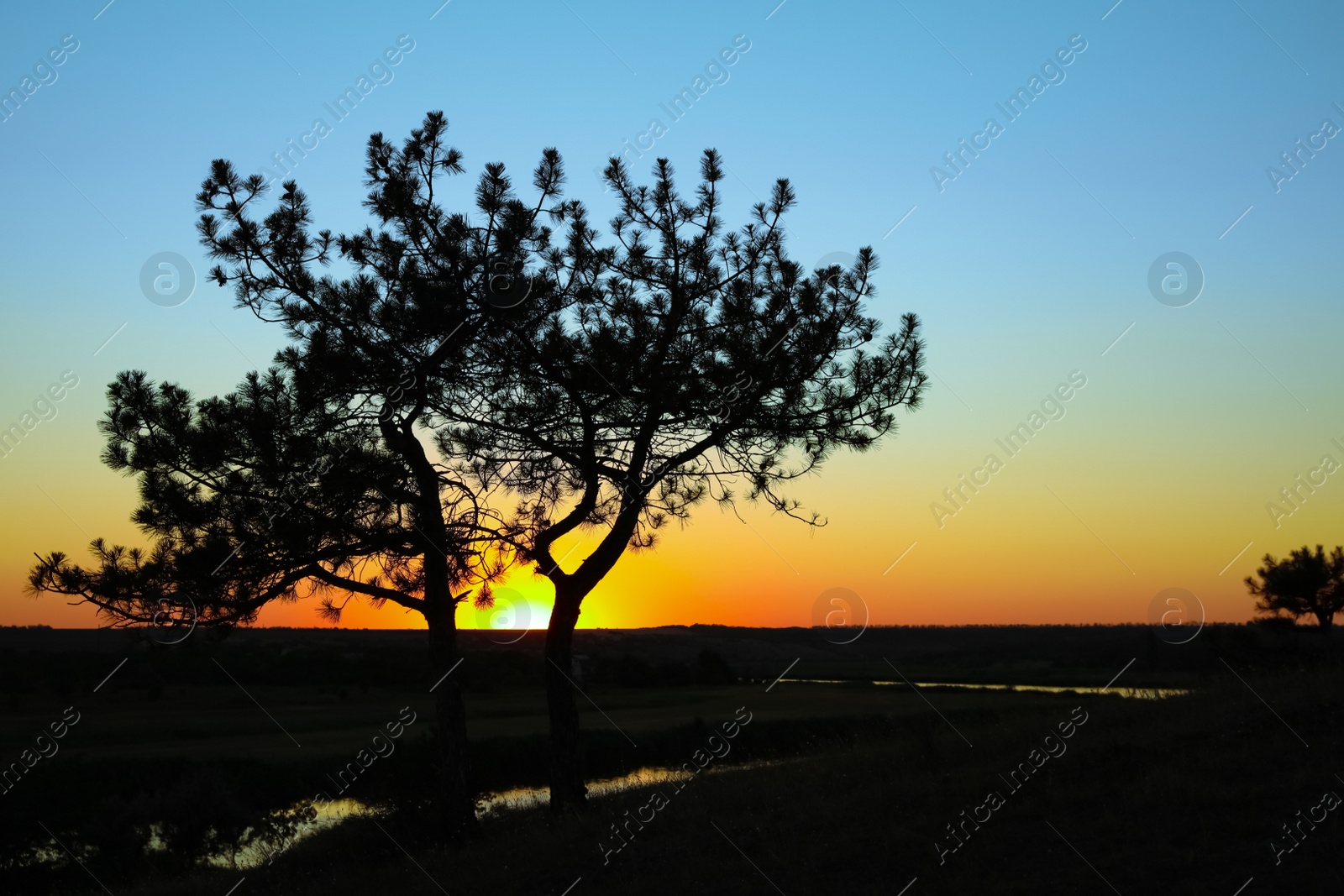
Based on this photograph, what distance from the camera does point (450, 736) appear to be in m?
11.8

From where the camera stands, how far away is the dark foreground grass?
24.5 ft

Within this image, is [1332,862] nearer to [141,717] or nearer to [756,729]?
[756,729]

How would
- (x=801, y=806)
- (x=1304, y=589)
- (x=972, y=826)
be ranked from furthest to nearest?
(x=1304, y=589)
(x=801, y=806)
(x=972, y=826)

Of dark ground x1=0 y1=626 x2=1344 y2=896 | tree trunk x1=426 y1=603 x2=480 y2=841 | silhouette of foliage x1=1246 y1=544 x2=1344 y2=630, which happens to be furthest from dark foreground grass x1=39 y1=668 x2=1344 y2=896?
silhouette of foliage x1=1246 y1=544 x2=1344 y2=630

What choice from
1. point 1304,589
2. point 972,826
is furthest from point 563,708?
point 1304,589

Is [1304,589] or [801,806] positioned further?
[1304,589]

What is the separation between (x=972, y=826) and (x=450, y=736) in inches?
259

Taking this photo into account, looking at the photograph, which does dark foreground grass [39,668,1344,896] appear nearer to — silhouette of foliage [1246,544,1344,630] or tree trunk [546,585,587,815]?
tree trunk [546,585,587,815]

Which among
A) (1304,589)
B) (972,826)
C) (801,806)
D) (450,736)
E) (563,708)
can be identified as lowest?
(1304,589)

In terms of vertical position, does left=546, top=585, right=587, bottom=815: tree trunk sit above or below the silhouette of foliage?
above

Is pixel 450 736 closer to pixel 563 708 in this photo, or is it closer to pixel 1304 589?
pixel 563 708

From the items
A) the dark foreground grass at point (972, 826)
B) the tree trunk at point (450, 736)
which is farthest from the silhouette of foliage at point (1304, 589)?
the tree trunk at point (450, 736)

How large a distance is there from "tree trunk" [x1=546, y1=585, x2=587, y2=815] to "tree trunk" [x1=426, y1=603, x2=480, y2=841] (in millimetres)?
1166

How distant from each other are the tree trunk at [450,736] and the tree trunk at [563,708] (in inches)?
45.9
